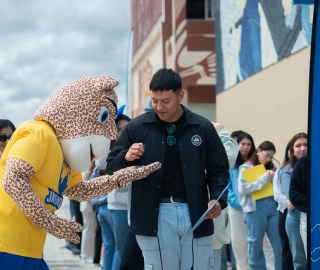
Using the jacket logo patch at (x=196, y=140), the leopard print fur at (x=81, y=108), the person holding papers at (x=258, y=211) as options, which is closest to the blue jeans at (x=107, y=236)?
the person holding papers at (x=258, y=211)

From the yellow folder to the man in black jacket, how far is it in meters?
3.46

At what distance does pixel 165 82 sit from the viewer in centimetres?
483

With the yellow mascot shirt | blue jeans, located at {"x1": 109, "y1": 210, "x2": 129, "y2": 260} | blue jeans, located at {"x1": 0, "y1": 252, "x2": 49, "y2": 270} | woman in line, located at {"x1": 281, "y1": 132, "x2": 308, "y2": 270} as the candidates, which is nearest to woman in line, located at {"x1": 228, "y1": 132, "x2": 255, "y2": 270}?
woman in line, located at {"x1": 281, "y1": 132, "x2": 308, "y2": 270}

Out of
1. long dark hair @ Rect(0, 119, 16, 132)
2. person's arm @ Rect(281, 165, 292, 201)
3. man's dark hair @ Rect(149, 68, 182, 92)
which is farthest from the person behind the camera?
person's arm @ Rect(281, 165, 292, 201)

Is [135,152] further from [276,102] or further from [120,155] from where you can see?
[276,102]

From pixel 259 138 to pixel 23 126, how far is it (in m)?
11.3

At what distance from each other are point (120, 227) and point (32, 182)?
12.4 feet

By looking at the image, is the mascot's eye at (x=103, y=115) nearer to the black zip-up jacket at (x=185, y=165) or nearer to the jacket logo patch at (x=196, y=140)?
the black zip-up jacket at (x=185, y=165)

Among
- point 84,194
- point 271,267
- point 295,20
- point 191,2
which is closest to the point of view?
point 84,194

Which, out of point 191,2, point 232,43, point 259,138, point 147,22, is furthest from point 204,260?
point 147,22

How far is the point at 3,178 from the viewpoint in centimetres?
393

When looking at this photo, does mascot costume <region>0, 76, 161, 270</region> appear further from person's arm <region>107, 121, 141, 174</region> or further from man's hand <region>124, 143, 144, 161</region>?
person's arm <region>107, 121, 141, 174</region>

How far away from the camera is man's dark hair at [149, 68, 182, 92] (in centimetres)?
483

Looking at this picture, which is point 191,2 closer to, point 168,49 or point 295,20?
point 168,49
